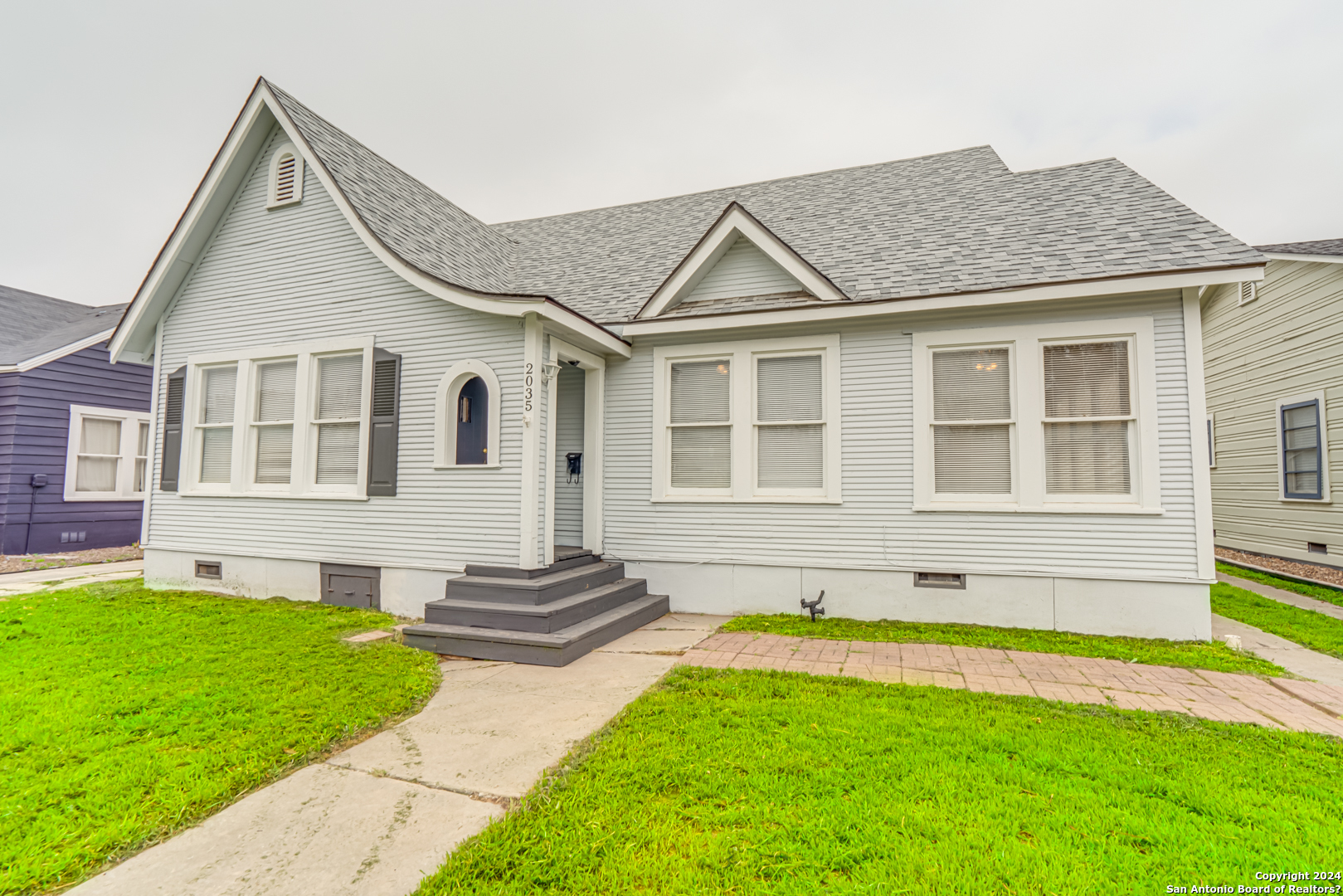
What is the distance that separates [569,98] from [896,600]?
18476 millimetres

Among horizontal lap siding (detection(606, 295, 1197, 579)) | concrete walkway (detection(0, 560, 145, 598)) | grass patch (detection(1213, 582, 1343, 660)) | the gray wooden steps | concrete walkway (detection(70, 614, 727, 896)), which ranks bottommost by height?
concrete walkway (detection(0, 560, 145, 598))

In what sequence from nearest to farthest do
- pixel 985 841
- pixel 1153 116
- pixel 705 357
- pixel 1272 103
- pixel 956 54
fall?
1. pixel 985 841
2. pixel 705 357
3. pixel 956 54
4. pixel 1153 116
5. pixel 1272 103

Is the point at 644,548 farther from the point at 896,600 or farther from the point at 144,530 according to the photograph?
the point at 144,530

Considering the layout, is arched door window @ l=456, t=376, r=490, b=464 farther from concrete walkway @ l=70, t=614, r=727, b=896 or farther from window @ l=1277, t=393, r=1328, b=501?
window @ l=1277, t=393, r=1328, b=501

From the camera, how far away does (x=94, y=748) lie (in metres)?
3.27

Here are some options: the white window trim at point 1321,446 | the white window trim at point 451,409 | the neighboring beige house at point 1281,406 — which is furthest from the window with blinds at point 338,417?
the white window trim at point 1321,446

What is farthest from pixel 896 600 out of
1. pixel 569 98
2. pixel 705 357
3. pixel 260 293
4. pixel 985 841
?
pixel 569 98

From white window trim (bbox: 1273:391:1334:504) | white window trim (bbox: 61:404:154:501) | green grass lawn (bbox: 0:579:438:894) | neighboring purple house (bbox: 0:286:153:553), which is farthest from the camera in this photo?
white window trim (bbox: 61:404:154:501)

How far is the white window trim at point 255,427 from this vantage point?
747 centimetres

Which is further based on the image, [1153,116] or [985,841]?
[1153,116]

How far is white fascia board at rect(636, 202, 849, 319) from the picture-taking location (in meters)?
7.15

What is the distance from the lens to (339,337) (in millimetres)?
7691

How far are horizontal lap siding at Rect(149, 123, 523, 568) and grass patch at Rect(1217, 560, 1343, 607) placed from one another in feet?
35.8

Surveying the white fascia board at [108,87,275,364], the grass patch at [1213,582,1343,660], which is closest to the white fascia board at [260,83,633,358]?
the white fascia board at [108,87,275,364]
